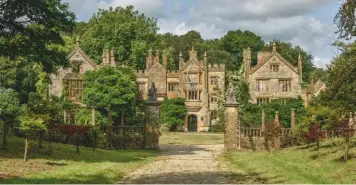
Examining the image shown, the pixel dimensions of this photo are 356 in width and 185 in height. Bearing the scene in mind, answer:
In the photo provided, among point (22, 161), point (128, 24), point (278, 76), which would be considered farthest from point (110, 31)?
point (22, 161)

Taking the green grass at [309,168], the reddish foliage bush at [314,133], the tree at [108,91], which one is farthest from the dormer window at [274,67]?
the reddish foliage bush at [314,133]

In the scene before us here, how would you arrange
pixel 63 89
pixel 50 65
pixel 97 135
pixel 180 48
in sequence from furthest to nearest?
pixel 180 48, pixel 63 89, pixel 97 135, pixel 50 65

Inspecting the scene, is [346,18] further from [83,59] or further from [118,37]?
[118,37]

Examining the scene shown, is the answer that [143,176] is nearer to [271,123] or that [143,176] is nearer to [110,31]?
[271,123]

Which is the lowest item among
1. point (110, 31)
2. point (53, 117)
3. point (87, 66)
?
point (53, 117)

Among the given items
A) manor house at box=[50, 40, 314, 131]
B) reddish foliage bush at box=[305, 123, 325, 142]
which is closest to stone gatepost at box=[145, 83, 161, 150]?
reddish foliage bush at box=[305, 123, 325, 142]

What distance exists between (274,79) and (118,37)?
23610 mm

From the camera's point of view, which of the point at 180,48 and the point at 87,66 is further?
the point at 180,48

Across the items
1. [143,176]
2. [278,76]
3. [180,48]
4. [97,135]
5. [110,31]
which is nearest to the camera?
[143,176]

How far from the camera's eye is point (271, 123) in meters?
27.2

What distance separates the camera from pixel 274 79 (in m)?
60.9

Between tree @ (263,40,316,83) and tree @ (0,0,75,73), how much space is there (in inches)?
2686

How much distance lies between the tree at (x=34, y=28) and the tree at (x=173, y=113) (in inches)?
1489

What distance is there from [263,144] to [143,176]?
14.5 metres
